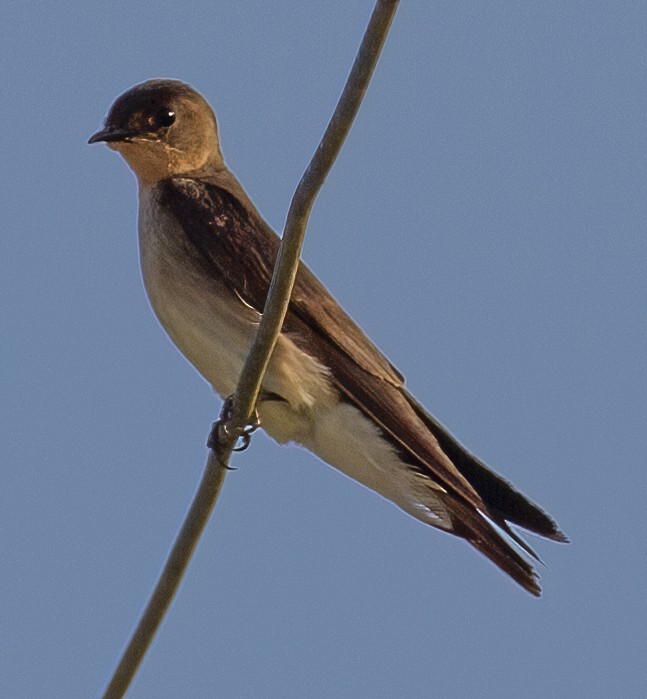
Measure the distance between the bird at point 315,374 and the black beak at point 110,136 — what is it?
1.06ft

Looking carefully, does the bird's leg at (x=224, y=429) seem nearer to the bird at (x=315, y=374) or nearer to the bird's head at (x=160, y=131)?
the bird at (x=315, y=374)

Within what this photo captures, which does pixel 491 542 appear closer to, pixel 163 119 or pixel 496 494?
pixel 496 494

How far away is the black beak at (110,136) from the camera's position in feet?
18.7

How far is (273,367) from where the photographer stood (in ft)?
16.7

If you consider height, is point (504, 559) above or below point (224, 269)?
below

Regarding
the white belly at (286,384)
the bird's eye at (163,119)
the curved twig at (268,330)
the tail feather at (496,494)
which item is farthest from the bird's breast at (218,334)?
the curved twig at (268,330)

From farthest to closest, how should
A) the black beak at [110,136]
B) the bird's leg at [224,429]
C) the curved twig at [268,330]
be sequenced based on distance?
the black beak at [110,136]
the bird's leg at [224,429]
the curved twig at [268,330]

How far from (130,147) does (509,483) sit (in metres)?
2.00

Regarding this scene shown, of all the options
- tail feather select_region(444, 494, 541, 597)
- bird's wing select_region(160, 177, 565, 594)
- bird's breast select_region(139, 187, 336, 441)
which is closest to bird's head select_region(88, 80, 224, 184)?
bird's wing select_region(160, 177, 565, 594)

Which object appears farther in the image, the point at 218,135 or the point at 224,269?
the point at 218,135

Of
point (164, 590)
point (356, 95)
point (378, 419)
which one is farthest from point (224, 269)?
point (356, 95)

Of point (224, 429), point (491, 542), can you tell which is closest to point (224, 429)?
point (224, 429)

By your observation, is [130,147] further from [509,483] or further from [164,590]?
[164,590]

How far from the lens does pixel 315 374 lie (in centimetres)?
515
